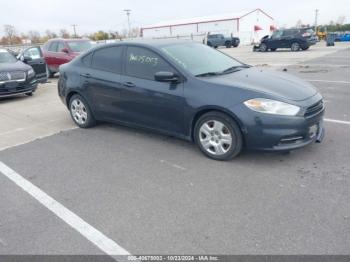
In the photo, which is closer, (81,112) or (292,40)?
(81,112)

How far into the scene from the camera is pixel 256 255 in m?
2.59

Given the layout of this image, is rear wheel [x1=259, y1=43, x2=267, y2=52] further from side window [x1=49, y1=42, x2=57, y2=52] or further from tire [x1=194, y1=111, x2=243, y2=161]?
tire [x1=194, y1=111, x2=243, y2=161]

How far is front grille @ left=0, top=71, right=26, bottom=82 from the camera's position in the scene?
28.2ft

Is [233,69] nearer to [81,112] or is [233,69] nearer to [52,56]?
[81,112]

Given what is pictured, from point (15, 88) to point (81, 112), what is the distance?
3.83m

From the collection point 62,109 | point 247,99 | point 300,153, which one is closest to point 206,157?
point 247,99

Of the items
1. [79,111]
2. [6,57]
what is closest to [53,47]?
[6,57]

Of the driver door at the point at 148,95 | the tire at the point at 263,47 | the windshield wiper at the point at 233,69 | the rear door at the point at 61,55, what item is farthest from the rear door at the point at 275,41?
the driver door at the point at 148,95

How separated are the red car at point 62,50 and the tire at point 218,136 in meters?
A: 9.67

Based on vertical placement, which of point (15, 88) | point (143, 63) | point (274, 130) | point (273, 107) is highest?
point (143, 63)

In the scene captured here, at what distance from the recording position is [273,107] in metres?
3.93

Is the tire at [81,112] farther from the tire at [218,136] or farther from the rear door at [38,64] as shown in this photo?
the rear door at [38,64]

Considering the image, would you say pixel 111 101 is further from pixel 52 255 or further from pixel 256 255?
pixel 256 255

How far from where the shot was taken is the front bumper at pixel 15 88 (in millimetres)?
8634
